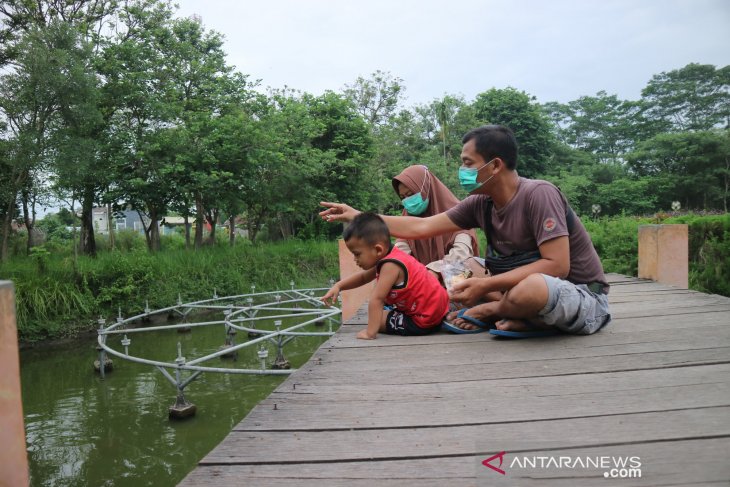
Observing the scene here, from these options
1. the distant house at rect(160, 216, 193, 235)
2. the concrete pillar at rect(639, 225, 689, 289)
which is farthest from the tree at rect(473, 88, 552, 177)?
the concrete pillar at rect(639, 225, 689, 289)

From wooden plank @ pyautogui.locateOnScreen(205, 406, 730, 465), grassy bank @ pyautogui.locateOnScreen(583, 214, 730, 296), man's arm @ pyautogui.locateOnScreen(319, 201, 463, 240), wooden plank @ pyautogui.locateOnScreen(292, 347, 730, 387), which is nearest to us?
wooden plank @ pyautogui.locateOnScreen(205, 406, 730, 465)

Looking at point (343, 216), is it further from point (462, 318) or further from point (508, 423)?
point (508, 423)

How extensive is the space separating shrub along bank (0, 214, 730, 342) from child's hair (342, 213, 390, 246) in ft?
20.1

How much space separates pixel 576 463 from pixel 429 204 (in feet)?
9.74

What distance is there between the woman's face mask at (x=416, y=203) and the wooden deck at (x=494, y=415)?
1638mm

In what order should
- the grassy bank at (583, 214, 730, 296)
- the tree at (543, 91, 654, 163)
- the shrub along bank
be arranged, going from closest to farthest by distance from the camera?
the grassy bank at (583, 214, 730, 296) → the shrub along bank → the tree at (543, 91, 654, 163)

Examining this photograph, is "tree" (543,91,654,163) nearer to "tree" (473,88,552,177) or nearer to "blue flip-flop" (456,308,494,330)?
"tree" (473,88,552,177)

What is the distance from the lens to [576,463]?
1.23 meters

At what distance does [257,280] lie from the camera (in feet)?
42.7

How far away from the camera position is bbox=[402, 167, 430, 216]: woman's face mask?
13.0 ft

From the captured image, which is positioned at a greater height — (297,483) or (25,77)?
(25,77)

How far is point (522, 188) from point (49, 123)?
10.9m

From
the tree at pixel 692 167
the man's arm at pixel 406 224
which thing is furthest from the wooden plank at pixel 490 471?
the tree at pixel 692 167

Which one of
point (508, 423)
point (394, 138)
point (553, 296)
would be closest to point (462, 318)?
point (553, 296)
